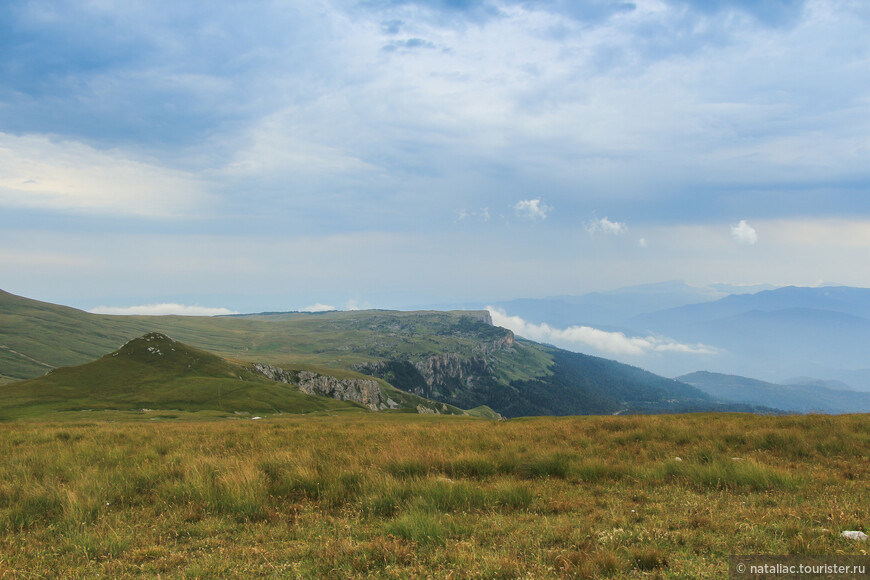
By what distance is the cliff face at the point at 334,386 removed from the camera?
14100cm

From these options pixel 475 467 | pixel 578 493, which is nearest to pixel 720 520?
pixel 578 493

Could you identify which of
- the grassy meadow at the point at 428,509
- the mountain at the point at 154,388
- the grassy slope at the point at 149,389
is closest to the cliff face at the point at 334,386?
the mountain at the point at 154,388

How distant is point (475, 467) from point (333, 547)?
5.26m

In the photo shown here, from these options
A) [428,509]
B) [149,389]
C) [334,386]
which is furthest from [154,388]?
[428,509]

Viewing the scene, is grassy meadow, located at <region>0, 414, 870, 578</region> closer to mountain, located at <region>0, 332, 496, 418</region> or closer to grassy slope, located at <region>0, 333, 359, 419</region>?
grassy slope, located at <region>0, 333, 359, 419</region>

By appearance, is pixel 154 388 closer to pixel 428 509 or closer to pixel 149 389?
pixel 149 389

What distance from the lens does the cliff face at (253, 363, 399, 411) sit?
141 m

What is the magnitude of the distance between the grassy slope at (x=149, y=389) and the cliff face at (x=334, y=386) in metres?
28.2

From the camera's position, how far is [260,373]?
128m

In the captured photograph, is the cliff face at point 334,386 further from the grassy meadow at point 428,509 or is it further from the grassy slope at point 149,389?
the grassy meadow at point 428,509

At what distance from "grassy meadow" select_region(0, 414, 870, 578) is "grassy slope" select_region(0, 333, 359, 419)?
229ft

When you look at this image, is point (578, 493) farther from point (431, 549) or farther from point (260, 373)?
point (260, 373)

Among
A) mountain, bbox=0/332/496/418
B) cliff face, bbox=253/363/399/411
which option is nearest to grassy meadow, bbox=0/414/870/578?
mountain, bbox=0/332/496/418

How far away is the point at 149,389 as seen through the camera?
8625 cm
